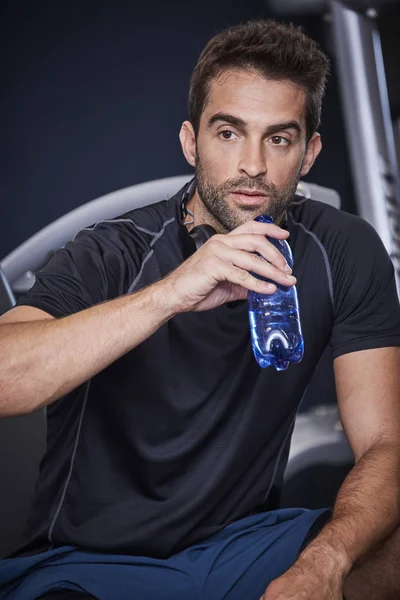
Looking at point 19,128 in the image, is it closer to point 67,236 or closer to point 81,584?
point 67,236

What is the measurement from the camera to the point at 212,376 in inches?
48.1

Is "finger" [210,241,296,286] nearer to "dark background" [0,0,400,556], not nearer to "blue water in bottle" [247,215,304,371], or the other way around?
"blue water in bottle" [247,215,304,371]

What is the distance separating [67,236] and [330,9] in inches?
31.5

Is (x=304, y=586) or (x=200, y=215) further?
(x=200, y=215)

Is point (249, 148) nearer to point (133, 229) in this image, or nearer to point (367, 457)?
point (133, 229)

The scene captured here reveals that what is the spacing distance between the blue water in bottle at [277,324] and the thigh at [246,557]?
0.93 feet

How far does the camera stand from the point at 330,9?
191 cm

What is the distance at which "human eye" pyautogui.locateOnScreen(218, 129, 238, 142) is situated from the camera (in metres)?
1.28

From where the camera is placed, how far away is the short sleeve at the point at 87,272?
1121 millimetres

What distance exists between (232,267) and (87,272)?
0.25 metres

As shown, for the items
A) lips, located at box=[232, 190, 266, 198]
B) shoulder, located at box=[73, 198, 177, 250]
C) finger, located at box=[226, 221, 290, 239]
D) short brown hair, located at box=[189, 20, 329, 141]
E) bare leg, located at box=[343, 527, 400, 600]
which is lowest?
bare leg, located at box=[343, 527, 400, 600]

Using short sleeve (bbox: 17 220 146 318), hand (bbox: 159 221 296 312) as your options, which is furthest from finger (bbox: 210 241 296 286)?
short sleeve (bbox: 17 220 146 318)

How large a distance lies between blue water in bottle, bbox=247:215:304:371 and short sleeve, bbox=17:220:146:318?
25cm

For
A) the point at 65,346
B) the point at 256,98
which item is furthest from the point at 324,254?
the point at 65,346
